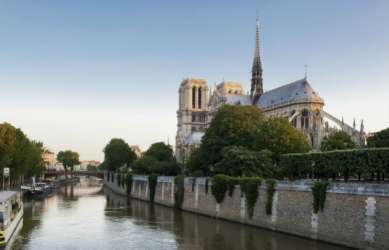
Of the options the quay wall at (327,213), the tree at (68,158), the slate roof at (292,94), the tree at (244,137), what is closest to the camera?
the quay wall at (327,213)

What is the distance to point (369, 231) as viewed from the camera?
2738 centimetres

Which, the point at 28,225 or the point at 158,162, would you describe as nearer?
the point at 28,225

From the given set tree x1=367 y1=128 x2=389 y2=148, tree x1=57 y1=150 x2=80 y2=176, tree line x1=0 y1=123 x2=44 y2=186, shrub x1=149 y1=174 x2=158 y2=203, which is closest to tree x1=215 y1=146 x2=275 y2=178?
tree x1=367 y1=128 x2=389 y2=148

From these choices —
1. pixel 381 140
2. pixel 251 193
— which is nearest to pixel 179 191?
pixel 251 193

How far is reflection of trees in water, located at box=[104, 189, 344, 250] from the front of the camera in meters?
30.8

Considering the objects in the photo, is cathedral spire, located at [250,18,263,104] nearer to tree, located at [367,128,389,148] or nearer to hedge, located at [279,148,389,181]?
tree, located at [367,128,389,148]

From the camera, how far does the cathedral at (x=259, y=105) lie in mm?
88725

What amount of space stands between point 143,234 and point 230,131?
24.7m

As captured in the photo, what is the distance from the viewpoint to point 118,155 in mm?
116625

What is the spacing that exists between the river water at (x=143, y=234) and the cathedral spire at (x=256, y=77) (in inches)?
2763

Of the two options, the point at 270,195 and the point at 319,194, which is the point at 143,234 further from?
the point at 319,194

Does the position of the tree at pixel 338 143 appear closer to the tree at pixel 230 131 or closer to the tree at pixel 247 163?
the tree at pixel 230 131

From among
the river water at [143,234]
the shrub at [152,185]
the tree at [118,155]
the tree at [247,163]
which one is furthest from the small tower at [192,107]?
the river water at [143,234]

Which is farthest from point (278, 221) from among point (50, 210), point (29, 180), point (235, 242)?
point (29, 180)
